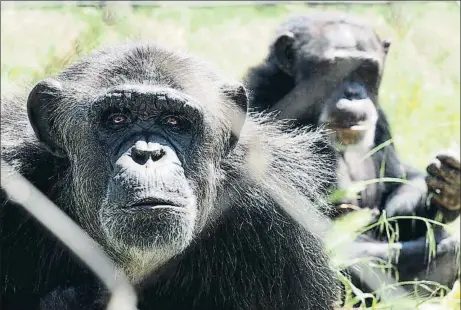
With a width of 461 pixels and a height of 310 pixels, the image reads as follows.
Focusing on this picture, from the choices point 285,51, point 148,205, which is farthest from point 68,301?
point 285,51

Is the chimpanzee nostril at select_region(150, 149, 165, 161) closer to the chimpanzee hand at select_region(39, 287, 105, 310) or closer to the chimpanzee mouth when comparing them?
the chimpanzee mouth

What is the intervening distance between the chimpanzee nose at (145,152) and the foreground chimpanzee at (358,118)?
203 cm

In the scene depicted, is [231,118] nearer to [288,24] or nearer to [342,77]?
[342,77]

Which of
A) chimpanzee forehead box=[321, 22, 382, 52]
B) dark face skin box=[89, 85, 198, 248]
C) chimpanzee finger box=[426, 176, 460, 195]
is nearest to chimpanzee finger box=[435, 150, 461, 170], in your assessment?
chimpanzee finger box=[426, 176, 460, 195]

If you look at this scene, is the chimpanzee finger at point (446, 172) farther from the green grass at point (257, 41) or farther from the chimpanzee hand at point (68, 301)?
the chimpanzee hand at point (68, 301)

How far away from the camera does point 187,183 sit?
159 inches

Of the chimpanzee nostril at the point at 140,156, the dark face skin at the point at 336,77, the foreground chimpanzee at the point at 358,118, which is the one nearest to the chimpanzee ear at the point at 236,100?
the chimpanzee nostril at the point at 140,156

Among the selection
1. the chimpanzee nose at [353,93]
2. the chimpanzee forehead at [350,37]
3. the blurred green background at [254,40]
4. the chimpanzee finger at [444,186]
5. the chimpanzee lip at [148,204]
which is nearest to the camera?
the chimpanzee lip at [148,204]

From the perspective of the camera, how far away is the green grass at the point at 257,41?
6.90m

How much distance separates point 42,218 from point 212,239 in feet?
2.76

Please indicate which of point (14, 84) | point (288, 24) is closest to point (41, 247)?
point (14, 84)

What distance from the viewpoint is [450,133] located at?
311 inches

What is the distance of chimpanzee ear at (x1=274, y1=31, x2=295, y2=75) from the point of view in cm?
678

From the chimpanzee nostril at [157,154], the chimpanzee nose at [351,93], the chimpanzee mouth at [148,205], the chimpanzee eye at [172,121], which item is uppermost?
the chimpanzee eye at [172,121]
